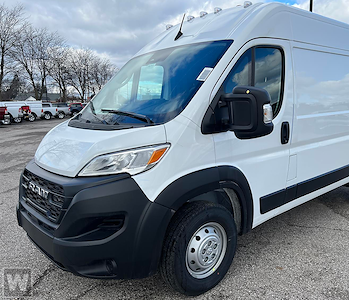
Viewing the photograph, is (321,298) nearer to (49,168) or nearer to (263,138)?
(263,138)

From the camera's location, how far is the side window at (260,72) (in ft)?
8.25

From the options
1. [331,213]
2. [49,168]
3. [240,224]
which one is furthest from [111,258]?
[331,213]

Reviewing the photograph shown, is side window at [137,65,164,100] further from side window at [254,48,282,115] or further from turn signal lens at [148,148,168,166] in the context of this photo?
side window at [254,48,282,115]

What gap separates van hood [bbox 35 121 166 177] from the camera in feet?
6.88

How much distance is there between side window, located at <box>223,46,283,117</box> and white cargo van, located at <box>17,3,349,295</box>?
0.01 meters

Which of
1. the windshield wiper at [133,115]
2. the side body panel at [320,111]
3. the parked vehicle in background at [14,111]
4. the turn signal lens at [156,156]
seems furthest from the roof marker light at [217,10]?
the parked vehicle in background at [14,111]

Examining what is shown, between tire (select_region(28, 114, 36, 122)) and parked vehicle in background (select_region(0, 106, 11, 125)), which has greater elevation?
parked vehicle in background (select_region(0, 106, 11, 125))

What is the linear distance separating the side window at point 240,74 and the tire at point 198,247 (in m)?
0.97

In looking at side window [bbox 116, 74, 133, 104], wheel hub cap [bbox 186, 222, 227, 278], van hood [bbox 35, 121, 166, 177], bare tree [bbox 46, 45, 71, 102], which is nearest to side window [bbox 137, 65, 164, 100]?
side window [bbox 116, 74, 133, 104]

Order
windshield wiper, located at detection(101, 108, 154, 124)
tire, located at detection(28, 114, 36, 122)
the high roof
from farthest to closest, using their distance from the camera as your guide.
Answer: tire, located at detection(28, 114, 36, 122) → the high roof → windshield wiper, located at detection(101, 108, 154, 124)

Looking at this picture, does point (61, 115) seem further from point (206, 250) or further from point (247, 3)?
point (206, 250)

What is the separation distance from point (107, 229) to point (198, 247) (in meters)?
0.73

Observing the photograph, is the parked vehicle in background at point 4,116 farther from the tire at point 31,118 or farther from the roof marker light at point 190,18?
the roof marker light at point 190,18

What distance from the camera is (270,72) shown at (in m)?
2.80
